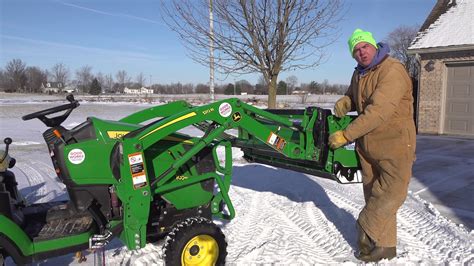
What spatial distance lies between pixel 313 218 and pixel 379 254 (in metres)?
1.31

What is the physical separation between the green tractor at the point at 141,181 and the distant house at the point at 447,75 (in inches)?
429

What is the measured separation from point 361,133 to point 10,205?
2.92m

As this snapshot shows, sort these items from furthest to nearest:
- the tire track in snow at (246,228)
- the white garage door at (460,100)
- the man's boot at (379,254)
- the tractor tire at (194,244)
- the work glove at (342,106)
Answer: the white garage door at (460,100)
the work glove at (342,106)
the tire track in snow at (246,228)
the man's boot at (379,254)
the tractor tire at (194,244)

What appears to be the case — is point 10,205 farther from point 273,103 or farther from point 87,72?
point 87,72

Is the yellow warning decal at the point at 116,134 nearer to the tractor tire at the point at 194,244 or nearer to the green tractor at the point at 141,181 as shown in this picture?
the green tractor at the point at 141,181

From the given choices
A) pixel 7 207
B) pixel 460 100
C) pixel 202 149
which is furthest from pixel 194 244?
pixel 460 100

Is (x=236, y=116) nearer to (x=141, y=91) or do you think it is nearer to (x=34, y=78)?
(x=141, y=91)

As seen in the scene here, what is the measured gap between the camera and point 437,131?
13680mm

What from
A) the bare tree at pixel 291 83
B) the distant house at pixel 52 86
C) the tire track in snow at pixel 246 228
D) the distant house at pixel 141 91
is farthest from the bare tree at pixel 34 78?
the tire track in snow at pixel 246 228

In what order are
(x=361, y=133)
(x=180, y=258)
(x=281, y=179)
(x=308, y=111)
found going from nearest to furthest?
(x=180, y=258)
(x=361, y=133)
(x=308, y=111)
(x=281, y=179)

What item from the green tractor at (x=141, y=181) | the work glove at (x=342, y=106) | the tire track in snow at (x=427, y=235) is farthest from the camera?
the work glove at (x=342, y=106)

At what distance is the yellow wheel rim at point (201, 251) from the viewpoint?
350 cm

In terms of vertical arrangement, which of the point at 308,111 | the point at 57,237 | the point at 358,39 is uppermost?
the point at 358,39

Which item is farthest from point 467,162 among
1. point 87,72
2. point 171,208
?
point 87,72
